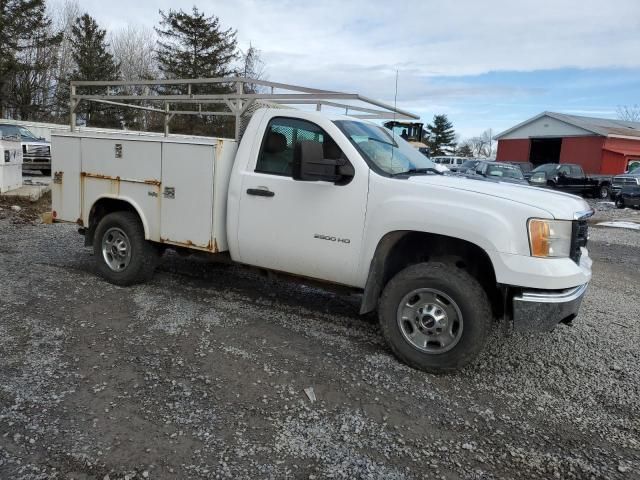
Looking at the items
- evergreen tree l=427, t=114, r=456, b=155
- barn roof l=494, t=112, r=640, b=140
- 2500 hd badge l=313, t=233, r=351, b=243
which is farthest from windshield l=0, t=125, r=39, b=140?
evergreen tree l=427, t=114, r=456, b=155

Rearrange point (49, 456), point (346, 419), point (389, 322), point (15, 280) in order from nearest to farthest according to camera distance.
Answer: point (49, 456)
point (346, 419)
point (389, 322)
point (15, 280)

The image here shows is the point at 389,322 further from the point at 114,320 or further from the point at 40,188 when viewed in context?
the point at 40,188

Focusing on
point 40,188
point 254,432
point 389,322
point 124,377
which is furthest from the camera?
point 40,188

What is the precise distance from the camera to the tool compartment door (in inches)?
200

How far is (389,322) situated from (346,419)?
3.45 ft

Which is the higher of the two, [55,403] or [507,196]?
[507,196]

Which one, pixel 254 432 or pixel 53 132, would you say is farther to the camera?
pixel 53 132

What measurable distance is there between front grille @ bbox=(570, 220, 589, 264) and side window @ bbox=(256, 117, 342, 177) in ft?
7.07

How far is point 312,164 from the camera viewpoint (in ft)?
13.9

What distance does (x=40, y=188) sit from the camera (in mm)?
13359

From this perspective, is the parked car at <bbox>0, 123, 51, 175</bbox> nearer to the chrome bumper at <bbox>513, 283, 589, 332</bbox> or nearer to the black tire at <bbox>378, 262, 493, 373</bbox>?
the black tire at <bbox>378, 262, 493, 373</bbox>

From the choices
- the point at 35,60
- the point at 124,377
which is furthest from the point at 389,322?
the point at 35,60

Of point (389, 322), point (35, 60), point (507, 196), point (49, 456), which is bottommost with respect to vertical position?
point (49, 456)

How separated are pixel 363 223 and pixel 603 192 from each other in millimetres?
24481
